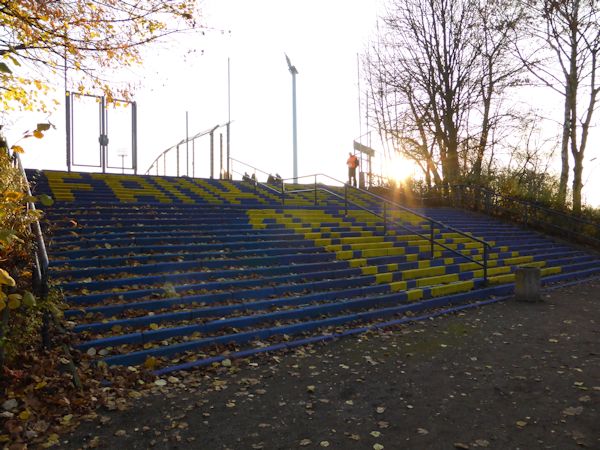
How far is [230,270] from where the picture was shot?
7.13m

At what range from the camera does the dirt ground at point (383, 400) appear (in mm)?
3191

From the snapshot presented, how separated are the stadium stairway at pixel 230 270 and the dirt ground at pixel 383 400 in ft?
2.11

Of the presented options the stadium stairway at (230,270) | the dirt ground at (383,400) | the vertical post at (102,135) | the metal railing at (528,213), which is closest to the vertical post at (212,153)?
the vertical post at (102,135)

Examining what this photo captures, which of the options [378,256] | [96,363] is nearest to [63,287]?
[96,363]

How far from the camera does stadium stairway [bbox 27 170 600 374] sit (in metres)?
5.11

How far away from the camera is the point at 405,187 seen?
2102 centimetres

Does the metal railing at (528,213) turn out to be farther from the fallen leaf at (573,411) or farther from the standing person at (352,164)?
the fallen leaf at (573,411)

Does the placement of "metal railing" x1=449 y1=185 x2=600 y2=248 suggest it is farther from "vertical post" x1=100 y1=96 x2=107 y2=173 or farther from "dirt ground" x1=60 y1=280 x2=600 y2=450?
"vertical post" x1=100 y1=96 x2=107 y2=173

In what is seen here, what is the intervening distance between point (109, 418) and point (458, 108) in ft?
66.3

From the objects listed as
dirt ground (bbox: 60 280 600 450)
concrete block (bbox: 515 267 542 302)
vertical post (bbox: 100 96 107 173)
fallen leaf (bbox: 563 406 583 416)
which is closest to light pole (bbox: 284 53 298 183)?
vertical post (bbox: 100 96 107 173)

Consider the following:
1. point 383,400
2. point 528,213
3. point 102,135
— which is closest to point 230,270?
point 383,400

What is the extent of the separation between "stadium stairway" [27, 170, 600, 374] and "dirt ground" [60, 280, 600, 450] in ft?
2.11

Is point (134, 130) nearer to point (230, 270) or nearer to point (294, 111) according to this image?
point (294, 111)

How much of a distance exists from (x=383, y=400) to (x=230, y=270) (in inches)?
154
